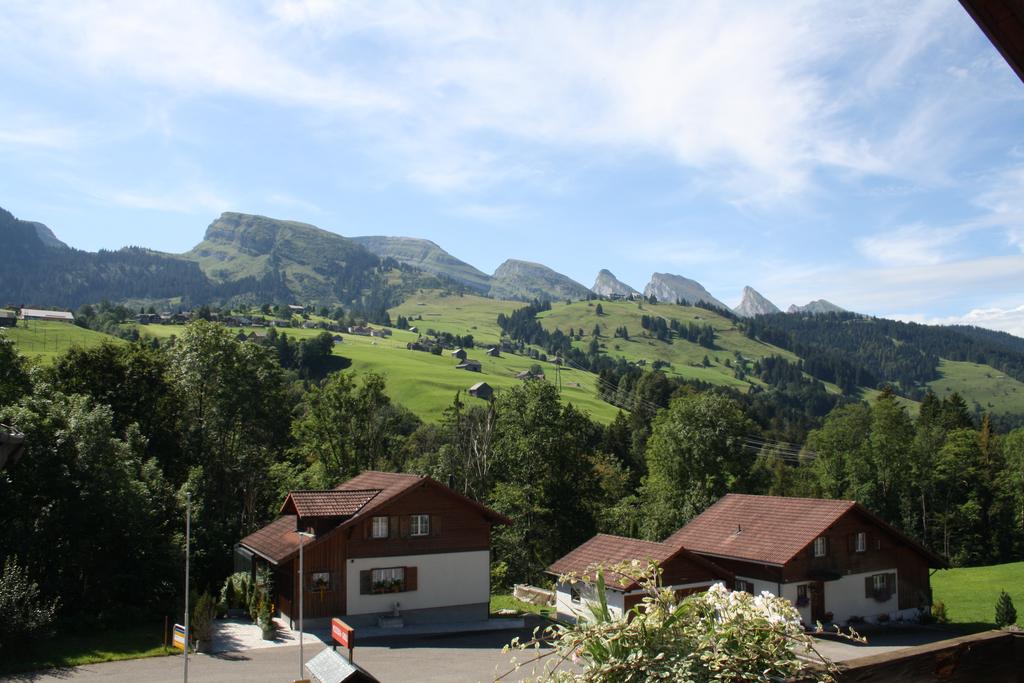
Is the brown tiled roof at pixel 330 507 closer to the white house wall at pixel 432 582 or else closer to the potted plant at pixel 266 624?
the white house wall at pixel 432 582

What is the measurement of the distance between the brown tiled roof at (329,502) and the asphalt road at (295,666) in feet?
18.7

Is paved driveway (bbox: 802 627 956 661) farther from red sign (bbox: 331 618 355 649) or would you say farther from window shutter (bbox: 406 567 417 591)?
red sign (bbox: 331 618 355 649)

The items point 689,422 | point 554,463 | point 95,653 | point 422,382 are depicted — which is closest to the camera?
point 95,653

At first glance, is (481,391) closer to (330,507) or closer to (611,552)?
(611,552)

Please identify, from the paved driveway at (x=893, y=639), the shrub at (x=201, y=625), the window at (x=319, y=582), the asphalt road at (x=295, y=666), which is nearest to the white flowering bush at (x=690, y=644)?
the asphalt road at (x=295, y=666)

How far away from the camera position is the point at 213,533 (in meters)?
39.4

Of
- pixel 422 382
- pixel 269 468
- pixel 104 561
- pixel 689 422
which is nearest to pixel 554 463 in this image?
pixel 689 422

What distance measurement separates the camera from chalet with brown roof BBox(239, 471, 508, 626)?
33125 mm

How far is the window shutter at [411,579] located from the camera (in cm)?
3456

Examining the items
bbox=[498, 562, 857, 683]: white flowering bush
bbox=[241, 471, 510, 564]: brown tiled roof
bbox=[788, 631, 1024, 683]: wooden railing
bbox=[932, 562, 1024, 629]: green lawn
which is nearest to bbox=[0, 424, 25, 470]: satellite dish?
bbox=[498, 562, 857, 683]: white flowering bush

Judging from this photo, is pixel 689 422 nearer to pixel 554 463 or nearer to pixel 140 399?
pixel 554 463

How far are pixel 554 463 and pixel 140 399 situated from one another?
2461 centimetres

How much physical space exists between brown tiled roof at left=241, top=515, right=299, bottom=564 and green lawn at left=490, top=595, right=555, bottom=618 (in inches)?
405

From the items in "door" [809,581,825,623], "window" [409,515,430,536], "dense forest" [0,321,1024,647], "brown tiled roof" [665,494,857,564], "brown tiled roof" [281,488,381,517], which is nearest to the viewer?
"dense forest" [0,321,1024,647]
